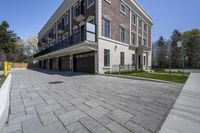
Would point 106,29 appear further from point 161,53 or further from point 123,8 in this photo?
point 161,53

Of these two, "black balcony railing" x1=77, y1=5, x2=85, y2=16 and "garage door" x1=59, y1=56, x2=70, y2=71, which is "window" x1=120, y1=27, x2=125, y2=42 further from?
"garage door" x1=59, y1=56, x2=70, y2=71

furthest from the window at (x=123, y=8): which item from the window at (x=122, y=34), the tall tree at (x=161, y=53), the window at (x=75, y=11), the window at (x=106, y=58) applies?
the tall tree at (x=161, y=53)

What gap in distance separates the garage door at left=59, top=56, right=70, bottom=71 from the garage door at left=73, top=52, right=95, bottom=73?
8.24ft

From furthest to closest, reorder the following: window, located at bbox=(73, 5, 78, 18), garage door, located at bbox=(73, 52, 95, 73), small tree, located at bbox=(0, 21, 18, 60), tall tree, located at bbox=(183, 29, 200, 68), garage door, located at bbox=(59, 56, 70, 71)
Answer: tall tree, located at bbox=(183, 29, 200, 68), small tree, located at bbox=(0, 21, 18, 60), garage door, located at bbox=(59, 56, 70, 71), window, located at bbox=(73, 5, 78, 18), garage door, located at bbox=(73, 52, 95, 73)

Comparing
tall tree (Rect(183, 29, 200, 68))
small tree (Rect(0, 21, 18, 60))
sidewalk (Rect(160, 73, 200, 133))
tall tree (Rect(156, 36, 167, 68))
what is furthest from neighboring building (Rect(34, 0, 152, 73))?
tall tree (Rect(183, 29, 200, 68))

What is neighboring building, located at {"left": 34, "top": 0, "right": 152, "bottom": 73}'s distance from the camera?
13484 millimetres

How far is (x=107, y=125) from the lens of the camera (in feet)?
8.85

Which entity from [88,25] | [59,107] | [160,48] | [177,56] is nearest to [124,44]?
[88,25]

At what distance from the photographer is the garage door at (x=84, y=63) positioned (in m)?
14.7

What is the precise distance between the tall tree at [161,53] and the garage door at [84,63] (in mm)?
34270

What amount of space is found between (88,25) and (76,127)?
11.5m

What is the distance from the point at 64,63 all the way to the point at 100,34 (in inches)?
422

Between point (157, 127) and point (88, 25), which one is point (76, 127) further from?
point (88, 25)

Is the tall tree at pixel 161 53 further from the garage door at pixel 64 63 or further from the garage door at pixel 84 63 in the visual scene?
the garage door at pixel 84 63
